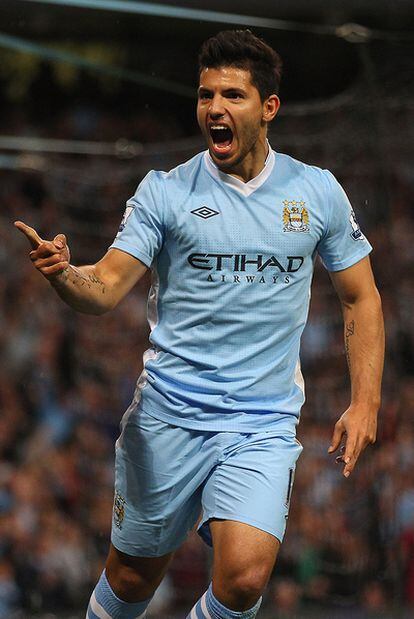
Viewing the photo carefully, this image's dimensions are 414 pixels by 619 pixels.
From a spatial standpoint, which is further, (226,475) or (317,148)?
(317,148)

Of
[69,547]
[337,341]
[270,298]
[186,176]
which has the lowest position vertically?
[69,547]

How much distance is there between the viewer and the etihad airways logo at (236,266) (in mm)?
3941

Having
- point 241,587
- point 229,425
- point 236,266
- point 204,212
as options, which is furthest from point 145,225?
point 241,587

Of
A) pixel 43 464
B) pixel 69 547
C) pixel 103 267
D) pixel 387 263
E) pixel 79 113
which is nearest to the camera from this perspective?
pixel 103 267

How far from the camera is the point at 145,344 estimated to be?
7.29 metres

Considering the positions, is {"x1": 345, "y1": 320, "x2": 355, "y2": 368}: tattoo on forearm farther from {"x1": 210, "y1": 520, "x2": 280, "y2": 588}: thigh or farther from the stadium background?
the stadium background

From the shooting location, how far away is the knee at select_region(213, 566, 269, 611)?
371cm

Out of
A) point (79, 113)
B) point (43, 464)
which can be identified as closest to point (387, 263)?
point (43, 464)

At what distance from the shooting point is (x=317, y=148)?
22.3 feet

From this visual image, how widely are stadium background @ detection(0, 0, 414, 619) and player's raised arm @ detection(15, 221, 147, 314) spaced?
6.44ft

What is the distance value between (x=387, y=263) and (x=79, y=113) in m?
5.34

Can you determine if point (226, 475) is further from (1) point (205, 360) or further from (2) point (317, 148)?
(2) point (317, 148)

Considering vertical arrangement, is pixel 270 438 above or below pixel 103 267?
below

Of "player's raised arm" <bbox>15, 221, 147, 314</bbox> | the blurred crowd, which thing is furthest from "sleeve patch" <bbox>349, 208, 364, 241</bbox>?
the blurred crowd
